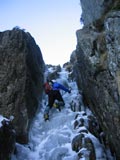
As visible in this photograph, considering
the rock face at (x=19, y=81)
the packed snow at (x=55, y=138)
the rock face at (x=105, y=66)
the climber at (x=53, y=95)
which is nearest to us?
the rock face at (x=105, y=66)

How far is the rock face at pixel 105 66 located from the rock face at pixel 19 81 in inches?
128

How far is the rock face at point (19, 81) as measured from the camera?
14375 millimetres

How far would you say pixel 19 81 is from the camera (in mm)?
15625

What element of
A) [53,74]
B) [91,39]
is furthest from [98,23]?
[53,74]

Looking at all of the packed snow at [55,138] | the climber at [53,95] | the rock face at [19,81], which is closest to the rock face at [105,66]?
the packed snow at [55,138]

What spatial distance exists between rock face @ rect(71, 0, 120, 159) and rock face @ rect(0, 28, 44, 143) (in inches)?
128

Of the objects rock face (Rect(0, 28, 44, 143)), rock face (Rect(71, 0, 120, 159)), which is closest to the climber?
rock face (Rect(0, 28, 44, 143))

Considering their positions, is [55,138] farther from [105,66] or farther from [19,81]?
[105,66]

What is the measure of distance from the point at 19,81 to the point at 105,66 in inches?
223

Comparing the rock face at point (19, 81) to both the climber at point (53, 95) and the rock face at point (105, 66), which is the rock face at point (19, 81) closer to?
the climber at point (53, 95)

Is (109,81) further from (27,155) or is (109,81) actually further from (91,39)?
(27,155)

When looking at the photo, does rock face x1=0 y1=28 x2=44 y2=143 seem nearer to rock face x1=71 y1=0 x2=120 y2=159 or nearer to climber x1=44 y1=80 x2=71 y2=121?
climber x1=44 y1=80 x2=71 y2=121

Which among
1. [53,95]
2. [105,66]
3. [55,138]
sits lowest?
[55,138]

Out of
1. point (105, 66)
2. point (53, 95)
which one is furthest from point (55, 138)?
point (105, 66)
